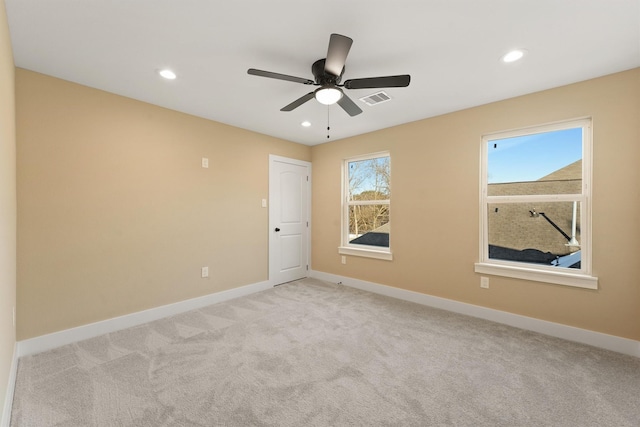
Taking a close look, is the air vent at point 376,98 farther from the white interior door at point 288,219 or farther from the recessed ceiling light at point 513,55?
the white interior door at point 288,219

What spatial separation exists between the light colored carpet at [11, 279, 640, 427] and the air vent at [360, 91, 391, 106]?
2468 mm

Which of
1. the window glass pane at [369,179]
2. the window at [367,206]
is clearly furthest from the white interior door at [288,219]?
the window glass pane at [369,179]

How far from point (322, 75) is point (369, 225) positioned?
2.76 metres

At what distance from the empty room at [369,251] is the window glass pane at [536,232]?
0.02 meters

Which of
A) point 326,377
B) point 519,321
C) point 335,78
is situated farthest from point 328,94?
point 519,321

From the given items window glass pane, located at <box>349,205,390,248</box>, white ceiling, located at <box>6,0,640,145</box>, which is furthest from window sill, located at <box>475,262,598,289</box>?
white ceiling, located at <box>6,0,640,145</box>

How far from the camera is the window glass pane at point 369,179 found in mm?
4199

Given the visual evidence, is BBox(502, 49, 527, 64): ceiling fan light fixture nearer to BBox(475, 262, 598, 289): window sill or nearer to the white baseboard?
BBox(475, 262, 598, 289): window sill

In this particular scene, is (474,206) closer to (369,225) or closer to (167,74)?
(369,225)

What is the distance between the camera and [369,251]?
4215 mm

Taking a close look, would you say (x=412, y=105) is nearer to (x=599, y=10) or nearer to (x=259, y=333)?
(x=599, y=10)

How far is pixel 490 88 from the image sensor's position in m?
2.73

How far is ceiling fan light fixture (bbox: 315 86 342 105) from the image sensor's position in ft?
6.82

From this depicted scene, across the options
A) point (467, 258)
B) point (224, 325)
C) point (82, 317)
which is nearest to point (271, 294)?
point (224, 325)
